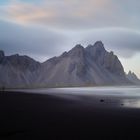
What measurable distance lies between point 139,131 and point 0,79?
186m

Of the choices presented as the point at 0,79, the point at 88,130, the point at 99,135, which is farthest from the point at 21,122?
the point at 0,79

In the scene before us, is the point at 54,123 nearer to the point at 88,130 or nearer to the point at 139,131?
the point at 88,130

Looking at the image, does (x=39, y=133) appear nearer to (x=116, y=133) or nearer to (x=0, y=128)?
(x=0, y=128)

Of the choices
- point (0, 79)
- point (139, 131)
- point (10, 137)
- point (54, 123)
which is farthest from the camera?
point (0, 79)

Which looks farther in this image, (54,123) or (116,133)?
(54,123)

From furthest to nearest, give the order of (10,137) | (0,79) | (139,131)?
(0,79) < (139,131) < (10,137)

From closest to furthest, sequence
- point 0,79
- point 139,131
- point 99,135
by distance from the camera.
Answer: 1. point 99,135
2. point 139,131
3. point 0,79

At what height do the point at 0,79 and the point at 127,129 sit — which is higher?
the point at 127,129

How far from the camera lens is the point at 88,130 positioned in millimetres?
12742

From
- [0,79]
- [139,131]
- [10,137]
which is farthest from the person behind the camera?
[0,79]

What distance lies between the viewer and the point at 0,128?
42.0 feet

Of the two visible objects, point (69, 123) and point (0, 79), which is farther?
point (0, 79)

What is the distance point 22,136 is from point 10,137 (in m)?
0.53

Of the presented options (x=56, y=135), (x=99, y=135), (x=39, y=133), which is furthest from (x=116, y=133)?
(x=39, y=133)
